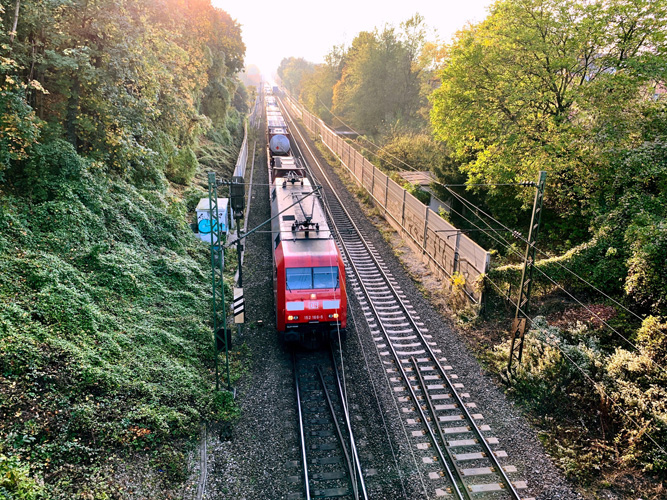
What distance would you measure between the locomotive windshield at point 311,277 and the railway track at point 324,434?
237cm

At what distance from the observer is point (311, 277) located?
12836mm

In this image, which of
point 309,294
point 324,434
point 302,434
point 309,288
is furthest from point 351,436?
point 309,288

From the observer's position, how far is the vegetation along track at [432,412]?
9.12 metres

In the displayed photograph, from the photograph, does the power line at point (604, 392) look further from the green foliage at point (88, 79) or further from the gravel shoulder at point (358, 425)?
the green foliage at point (88, 79)

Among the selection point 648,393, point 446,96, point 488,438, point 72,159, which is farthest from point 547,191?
point 72,159

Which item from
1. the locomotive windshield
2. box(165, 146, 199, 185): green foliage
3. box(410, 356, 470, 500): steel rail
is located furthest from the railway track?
box(165, 146, 199, 185): green foliage

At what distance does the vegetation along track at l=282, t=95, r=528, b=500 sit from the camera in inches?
359

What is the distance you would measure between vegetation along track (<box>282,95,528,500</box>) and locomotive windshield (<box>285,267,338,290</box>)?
9.91 ft

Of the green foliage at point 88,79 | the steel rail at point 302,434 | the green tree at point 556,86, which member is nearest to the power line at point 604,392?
the steel rail at point 302,434

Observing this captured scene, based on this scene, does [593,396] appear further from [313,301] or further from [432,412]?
[313,301]

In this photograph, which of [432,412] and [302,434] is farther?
[432,412]

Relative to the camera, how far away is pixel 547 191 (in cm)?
1819

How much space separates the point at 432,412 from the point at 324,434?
120 inches

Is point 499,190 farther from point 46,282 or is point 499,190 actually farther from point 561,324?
point 46,282
